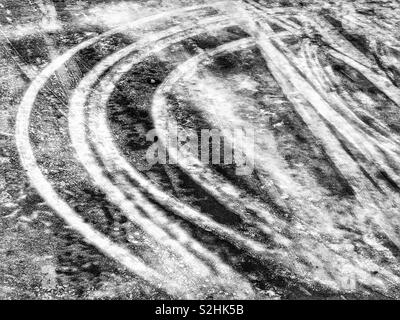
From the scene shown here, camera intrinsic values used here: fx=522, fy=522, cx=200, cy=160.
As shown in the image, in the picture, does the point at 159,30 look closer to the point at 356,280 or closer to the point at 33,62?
the point at 33,62

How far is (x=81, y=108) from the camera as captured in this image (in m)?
5.75

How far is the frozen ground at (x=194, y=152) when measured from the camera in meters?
4.05

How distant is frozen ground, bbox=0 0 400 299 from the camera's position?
4051 mm

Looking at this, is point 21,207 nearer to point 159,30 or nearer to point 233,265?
point 233,265

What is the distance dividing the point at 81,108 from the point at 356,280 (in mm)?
3397

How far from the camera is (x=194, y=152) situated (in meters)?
5.25

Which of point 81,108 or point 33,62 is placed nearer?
point 81,108

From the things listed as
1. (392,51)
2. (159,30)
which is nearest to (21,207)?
(159,30)

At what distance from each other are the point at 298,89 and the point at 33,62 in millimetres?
3297

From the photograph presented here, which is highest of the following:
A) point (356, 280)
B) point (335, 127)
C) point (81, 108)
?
point (81, 108)

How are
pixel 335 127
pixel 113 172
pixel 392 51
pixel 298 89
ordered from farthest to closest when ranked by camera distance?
pixel 392 51 < pixel 298 89 < pixel 335 127 < pixel 113 172
